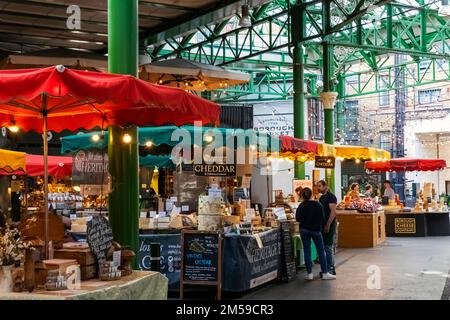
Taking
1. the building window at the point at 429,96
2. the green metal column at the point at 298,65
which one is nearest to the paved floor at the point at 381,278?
the green metal column at the point at 298,65

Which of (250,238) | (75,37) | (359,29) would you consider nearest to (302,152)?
(250,238)

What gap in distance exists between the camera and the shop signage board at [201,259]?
8.40 metres

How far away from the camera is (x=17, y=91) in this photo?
14.4ft

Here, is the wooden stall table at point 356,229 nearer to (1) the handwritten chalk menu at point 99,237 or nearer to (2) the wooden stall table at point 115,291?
(2) the wooden stall table at point 115,291

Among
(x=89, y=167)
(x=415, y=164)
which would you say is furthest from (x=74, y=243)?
(x=415, y=164)

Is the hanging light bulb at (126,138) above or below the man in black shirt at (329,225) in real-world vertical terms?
above

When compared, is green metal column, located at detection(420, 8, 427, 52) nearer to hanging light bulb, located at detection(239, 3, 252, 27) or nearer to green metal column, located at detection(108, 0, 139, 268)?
hanging light bulb, located at detection(239, 3, 252, 27)

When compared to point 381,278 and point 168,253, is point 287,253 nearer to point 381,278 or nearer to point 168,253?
point 381,278

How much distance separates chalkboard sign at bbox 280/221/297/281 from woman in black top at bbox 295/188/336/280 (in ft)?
1.03

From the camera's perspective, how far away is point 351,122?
37344mm

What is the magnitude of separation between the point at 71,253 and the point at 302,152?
29.5 ft

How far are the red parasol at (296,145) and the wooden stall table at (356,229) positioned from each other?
2139 millimetres

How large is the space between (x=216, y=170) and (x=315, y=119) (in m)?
27.0

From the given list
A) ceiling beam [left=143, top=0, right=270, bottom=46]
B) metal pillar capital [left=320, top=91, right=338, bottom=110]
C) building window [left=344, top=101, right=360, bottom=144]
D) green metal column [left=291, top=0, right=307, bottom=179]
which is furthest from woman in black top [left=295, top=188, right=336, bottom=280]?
building window [left=344, top=101, right=360, bottom=144]
